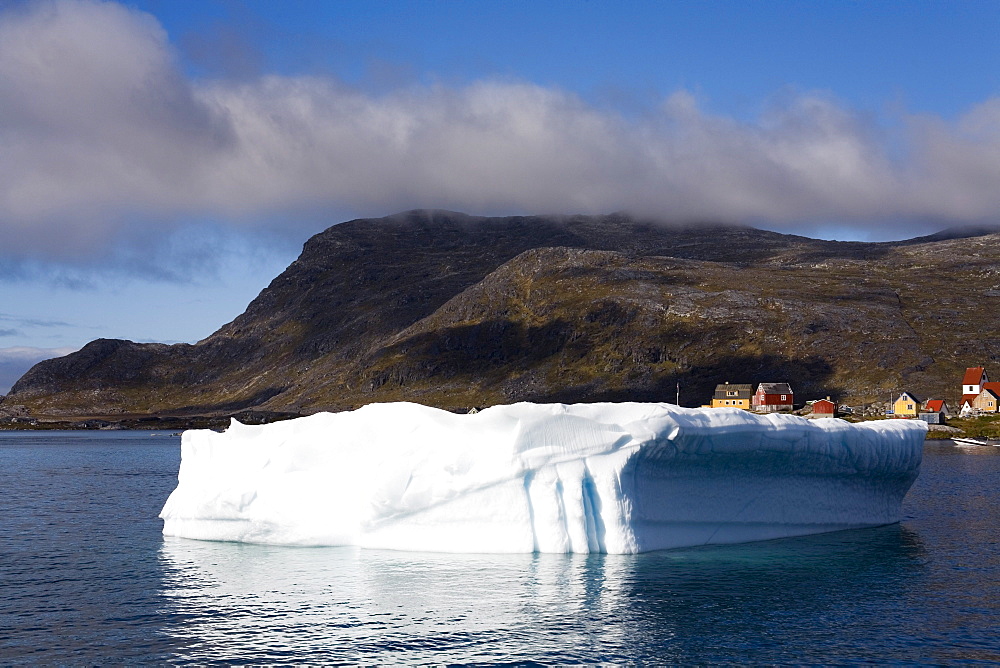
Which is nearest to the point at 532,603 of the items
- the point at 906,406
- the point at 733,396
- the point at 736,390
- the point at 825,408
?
the point at 825,408

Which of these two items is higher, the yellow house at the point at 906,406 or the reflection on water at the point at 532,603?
the yellow house at the point at 906,406

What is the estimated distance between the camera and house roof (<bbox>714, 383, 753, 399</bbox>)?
153 m

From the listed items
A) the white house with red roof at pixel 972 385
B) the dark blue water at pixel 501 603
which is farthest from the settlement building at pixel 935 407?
the dark blue water at pixel 501 603

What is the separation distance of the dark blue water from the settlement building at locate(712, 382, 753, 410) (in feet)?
386

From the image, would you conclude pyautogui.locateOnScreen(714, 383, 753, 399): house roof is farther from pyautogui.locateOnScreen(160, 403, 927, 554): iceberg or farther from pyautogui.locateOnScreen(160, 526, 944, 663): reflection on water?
pyautogui.locateOnScreen(160, 526, 944, 663): reflection on water

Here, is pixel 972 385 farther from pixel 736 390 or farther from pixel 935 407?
pixel 736 390

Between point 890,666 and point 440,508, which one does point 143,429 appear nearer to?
point 440,508

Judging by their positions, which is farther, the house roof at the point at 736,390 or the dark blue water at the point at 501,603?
the house roof at the point at 736,390

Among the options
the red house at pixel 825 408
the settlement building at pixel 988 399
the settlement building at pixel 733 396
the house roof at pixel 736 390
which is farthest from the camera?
the house roof at pixel 736 390

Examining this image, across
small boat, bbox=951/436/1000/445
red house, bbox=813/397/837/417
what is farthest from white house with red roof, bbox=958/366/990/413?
small boat, bbox=951/436/1000/445

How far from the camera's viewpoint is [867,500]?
35.8m

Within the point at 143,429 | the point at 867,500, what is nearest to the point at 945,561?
the point at 867,500

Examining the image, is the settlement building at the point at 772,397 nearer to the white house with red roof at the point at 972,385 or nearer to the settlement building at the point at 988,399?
the white house with red roof at the point at 972,385

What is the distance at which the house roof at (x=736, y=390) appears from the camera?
153m
